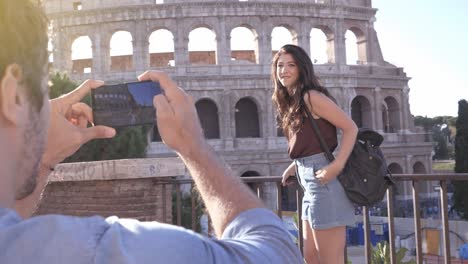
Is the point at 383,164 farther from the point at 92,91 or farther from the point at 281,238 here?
the point at 281,238

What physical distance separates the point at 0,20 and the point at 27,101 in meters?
0.14

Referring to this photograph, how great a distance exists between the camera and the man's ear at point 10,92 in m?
0.85

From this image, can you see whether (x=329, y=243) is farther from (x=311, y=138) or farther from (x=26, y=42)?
(x=26, y=42)

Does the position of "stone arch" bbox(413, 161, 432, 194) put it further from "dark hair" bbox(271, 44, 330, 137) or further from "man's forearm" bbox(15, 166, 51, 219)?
"man's forearm" bbox(15, 166, 51, 219)

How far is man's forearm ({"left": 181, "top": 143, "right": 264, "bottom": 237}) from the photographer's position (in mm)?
1065

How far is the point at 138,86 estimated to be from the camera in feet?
5.98

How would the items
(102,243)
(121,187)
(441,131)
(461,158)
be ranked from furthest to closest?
1. (441,131)
2. (461,158)
3. (121,187)
4. (102,243)

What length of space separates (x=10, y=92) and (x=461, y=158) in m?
28.6

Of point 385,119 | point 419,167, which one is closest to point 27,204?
point 419,167

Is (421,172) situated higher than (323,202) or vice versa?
(323,202)

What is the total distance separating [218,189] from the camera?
1.11m

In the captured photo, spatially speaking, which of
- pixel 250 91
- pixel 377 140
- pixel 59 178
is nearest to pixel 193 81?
pixel 250 91

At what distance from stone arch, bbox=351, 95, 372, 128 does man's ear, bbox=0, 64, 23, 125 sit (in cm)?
2698

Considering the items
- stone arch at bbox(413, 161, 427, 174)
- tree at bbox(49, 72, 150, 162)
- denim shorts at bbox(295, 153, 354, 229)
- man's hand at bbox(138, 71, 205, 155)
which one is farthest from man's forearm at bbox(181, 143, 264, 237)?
stone arch at bbox(413, 161, 427, 174)
